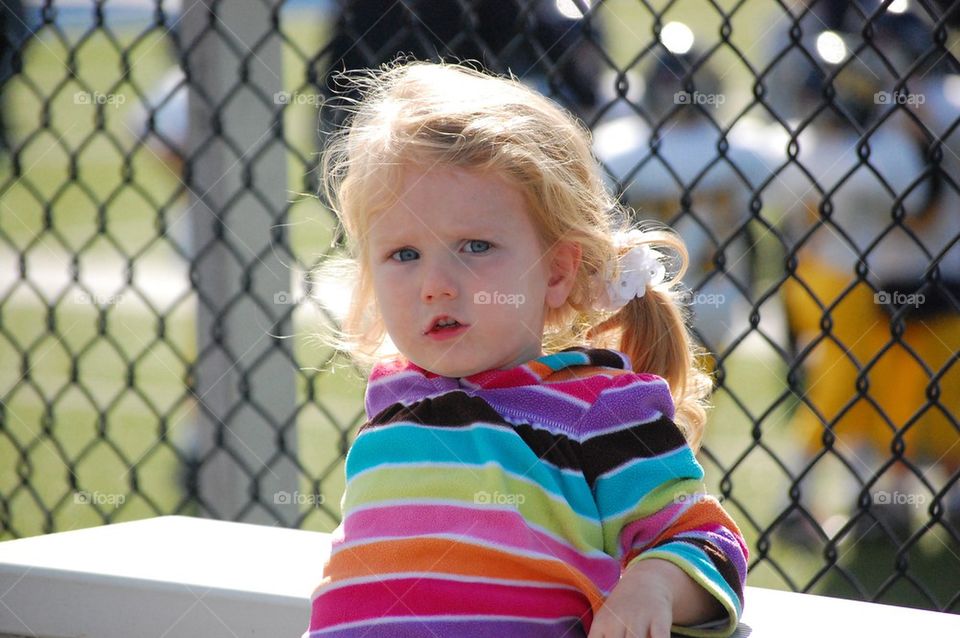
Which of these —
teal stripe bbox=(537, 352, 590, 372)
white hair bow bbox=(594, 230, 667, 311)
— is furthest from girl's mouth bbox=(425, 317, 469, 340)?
white hair bow bbox=(594, 230, 667, 311)

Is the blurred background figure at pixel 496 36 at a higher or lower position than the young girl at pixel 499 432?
higher

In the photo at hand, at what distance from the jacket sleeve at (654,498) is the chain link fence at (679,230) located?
503 mm

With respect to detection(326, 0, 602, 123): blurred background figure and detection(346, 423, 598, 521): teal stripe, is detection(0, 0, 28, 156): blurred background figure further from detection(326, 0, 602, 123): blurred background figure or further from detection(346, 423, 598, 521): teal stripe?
detection(346, 423, 598, 521): teal stripe

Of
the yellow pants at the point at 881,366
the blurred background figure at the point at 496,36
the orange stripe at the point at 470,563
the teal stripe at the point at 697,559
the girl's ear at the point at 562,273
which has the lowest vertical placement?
the yellow pants at the point at 881,366

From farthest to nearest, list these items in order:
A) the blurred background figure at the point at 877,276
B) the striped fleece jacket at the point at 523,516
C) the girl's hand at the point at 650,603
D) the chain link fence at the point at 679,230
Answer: the blurred background figure at the point at 877,276 → the chain link fence at the point at 679,230 → the striped fleece jacket at the point at 523,516 → the girl's hand at the point at 650,603

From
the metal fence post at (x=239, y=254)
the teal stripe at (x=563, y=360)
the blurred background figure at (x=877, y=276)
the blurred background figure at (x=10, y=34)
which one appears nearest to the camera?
the teal stripe at (x=563, y=360)

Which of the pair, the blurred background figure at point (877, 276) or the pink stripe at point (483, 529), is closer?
the pink stripe at point (483, 529)

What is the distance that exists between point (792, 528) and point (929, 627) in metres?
2.29

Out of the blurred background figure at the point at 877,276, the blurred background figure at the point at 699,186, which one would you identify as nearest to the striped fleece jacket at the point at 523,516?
the blurred background figure at the point at 877,276

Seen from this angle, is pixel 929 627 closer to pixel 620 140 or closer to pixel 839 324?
pixel 839 324

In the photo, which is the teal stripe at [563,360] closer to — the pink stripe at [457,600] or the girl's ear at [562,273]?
the girl's ear at [562,273]

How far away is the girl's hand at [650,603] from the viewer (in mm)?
1039

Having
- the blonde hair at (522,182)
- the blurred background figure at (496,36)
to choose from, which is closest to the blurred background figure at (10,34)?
the blurred background figure at (496,36)

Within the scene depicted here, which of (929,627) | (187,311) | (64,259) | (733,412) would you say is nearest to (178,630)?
(929,627)
